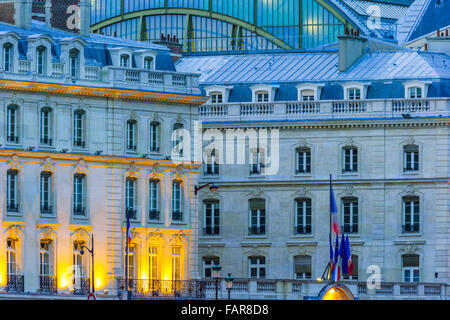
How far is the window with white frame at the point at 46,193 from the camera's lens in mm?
70250

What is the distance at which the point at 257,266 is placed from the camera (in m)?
84.8

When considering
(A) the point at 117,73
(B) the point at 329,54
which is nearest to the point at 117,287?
→ (A) the point at 117,73

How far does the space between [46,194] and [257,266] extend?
1820 cm

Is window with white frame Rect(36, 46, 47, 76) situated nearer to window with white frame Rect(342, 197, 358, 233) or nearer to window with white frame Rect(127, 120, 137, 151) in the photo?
window with white frame Rect(127, 120, 137, 151)

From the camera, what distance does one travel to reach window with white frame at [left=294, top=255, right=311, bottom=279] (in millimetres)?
84188

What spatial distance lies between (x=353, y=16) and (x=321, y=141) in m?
28.5

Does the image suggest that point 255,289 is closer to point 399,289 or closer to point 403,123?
point 399,289

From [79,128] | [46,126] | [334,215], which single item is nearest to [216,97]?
[334,215]

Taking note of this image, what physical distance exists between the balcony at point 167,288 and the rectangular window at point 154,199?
3671 millimetres

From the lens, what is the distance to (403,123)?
3302 inches

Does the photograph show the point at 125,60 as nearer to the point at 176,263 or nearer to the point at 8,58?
the point at 8,58

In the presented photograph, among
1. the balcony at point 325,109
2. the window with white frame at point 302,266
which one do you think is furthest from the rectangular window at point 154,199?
the window with white frame at point 302,266

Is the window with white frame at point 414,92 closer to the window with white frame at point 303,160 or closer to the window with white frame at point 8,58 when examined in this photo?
the window with white frame at point 303,160

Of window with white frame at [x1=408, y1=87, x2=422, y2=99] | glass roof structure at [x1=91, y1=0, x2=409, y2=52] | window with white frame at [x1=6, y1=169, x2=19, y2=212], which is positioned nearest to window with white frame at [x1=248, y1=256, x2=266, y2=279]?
window with white frame at [x1=408, y1=87, x2=422, y2=99]
